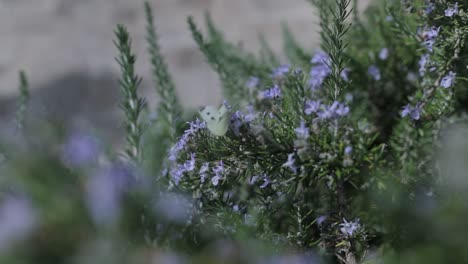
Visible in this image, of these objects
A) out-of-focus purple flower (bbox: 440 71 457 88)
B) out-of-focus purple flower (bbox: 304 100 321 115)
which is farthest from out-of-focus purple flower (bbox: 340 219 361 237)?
out-of-focus purple flower (bbox: 440 71 457 88)

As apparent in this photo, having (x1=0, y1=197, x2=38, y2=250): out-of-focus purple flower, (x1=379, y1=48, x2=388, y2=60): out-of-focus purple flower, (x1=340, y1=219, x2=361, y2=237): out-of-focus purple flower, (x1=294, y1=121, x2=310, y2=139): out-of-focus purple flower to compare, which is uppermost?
(x1=0, y1=197, x2=38, y2=250): out-of-focus purple flower

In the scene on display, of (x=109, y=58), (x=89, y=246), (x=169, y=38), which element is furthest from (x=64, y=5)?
(x=89, y=246)

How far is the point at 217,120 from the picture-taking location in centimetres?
46

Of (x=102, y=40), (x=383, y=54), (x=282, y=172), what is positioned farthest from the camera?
(x=102, y=40)

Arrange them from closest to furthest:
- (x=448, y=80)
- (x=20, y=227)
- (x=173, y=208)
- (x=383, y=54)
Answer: (x=20, y=227), (x=173, y=208), (x=448, y=80), (x=383, y=54)

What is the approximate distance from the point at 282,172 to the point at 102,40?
158 centimetres

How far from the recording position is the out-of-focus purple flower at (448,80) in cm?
61

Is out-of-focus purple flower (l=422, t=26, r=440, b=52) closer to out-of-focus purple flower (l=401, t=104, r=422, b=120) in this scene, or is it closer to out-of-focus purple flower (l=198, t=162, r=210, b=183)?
Answer: out-of-focus purple flower (l=401, t=104, r=422, b=120)

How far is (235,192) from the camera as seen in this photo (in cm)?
59

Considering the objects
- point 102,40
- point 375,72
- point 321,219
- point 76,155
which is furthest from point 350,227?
point 102,40

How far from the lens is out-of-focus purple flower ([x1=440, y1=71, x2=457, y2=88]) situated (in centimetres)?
61

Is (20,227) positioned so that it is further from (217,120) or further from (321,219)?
(321,219)

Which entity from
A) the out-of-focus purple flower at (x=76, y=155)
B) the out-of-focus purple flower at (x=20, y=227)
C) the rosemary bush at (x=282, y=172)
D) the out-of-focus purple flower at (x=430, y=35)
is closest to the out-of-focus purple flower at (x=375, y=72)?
the rosemary bush at (x=282, y=172)

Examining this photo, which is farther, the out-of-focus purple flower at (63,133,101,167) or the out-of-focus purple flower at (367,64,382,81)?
the out-of-focus purple flower at (367,64,382,81)
